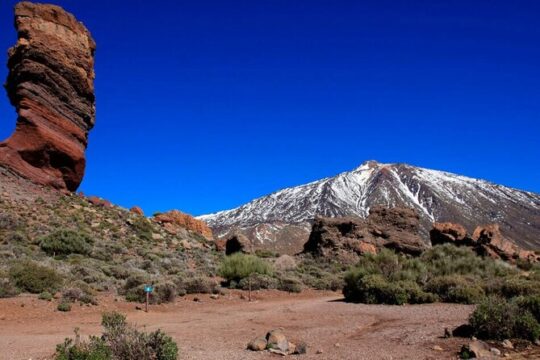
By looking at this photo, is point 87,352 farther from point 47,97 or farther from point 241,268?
point 47,97

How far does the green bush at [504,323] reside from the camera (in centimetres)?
871

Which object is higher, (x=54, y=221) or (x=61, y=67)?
(x=61, y=67)

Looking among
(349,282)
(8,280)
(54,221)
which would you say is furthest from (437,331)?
(54,221)

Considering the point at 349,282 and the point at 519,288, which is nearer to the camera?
the point at 519,288

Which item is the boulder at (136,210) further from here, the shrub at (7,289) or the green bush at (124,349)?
the green bush at (124,349)

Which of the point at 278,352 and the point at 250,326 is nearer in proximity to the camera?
the point at 278,352

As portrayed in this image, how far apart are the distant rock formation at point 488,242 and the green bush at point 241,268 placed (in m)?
13.3

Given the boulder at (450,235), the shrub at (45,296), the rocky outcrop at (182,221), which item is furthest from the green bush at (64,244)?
the boulder at (450,235)

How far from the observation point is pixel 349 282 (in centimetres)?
1806

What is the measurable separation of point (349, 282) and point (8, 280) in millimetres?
11677

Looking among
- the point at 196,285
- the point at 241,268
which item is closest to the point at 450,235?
the point at 241,268

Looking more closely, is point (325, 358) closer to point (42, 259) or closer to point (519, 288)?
point (519, 288)

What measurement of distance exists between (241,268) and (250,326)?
11325mm

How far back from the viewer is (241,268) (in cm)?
2323
